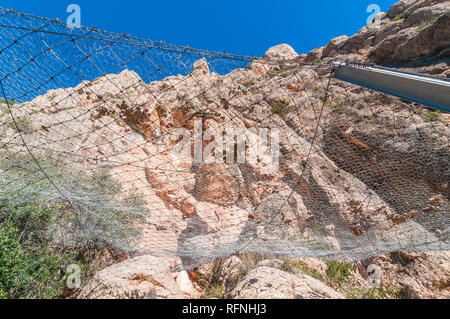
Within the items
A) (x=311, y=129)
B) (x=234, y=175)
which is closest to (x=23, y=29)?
(x=234, y=175)

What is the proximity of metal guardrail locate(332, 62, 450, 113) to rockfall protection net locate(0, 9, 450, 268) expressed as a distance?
0.21 m

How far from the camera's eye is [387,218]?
2781 mm

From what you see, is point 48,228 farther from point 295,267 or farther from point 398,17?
point 398,17

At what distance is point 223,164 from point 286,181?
1.15 metres

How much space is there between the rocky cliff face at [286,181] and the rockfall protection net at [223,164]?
0.02 metres

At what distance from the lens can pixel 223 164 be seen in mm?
3887

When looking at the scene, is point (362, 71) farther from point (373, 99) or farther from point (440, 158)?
point (373, 99)

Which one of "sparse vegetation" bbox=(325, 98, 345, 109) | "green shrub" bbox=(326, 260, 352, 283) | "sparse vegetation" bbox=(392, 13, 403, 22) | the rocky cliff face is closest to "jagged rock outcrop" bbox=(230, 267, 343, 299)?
the rocky cliff face

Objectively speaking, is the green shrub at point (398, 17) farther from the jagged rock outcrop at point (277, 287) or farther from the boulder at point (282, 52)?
the jagged rock outcrop at point (277, 287)

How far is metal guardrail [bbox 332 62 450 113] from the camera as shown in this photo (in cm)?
101

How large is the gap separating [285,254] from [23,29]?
256 centimetres

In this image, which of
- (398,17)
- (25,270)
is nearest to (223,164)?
(25,270)

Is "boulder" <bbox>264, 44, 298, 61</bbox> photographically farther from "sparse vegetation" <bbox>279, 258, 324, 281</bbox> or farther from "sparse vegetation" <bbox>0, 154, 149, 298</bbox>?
"sparse vegetation" <bbox>0, 154, 149, 298</bbox>

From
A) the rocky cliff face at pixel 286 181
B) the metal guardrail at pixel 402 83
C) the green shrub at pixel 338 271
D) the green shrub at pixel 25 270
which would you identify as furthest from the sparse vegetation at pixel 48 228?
the green shrub at pixel 338 271
